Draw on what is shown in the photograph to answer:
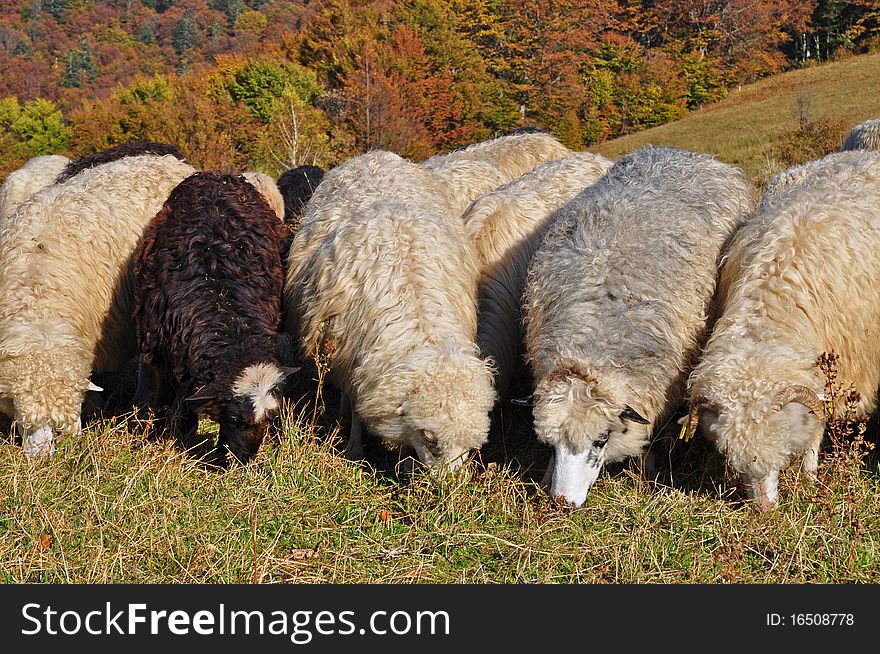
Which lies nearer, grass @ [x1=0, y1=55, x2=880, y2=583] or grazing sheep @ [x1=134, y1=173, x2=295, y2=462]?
grass @ [x1=0, y1=55, x2=880, y2=583]

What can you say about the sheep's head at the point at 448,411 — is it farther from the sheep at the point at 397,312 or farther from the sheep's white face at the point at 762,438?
the sheep's white face at the point at 762,438

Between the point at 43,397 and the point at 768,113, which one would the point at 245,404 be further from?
the point at 768,113

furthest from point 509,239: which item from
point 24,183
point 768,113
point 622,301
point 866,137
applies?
point 768,113

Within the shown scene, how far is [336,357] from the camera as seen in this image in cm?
577

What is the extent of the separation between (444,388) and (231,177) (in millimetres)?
2963

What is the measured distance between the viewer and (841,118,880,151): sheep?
10.2 meters

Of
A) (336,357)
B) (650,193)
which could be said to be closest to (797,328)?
(650,193)

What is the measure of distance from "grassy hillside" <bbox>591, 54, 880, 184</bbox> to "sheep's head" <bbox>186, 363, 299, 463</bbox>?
20188 millimetres

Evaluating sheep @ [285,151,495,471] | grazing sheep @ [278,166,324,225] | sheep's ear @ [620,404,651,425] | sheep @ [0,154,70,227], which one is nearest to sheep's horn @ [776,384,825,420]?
sheep's ear @ [620,404,651,425]

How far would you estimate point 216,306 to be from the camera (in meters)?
5.62

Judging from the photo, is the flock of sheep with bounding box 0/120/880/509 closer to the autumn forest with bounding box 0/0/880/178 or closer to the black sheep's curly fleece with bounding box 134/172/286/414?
the black sheep's curly fleece with bounding box 134/172/286/414

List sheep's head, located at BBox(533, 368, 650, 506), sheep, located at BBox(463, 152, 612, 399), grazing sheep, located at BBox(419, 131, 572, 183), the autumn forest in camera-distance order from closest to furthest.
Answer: sheep's head, located at BBox(533, 368, 650, 506), sheep, located at BBox(463, 152, 612, 399), grazing sheep, located at BBox(419, 131, 572, 183), the autumn forest

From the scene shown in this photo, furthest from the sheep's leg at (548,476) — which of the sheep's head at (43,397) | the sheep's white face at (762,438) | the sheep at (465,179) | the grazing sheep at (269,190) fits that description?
the grazing sheep at (269,190)

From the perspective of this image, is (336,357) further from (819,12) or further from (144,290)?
(819,12)
